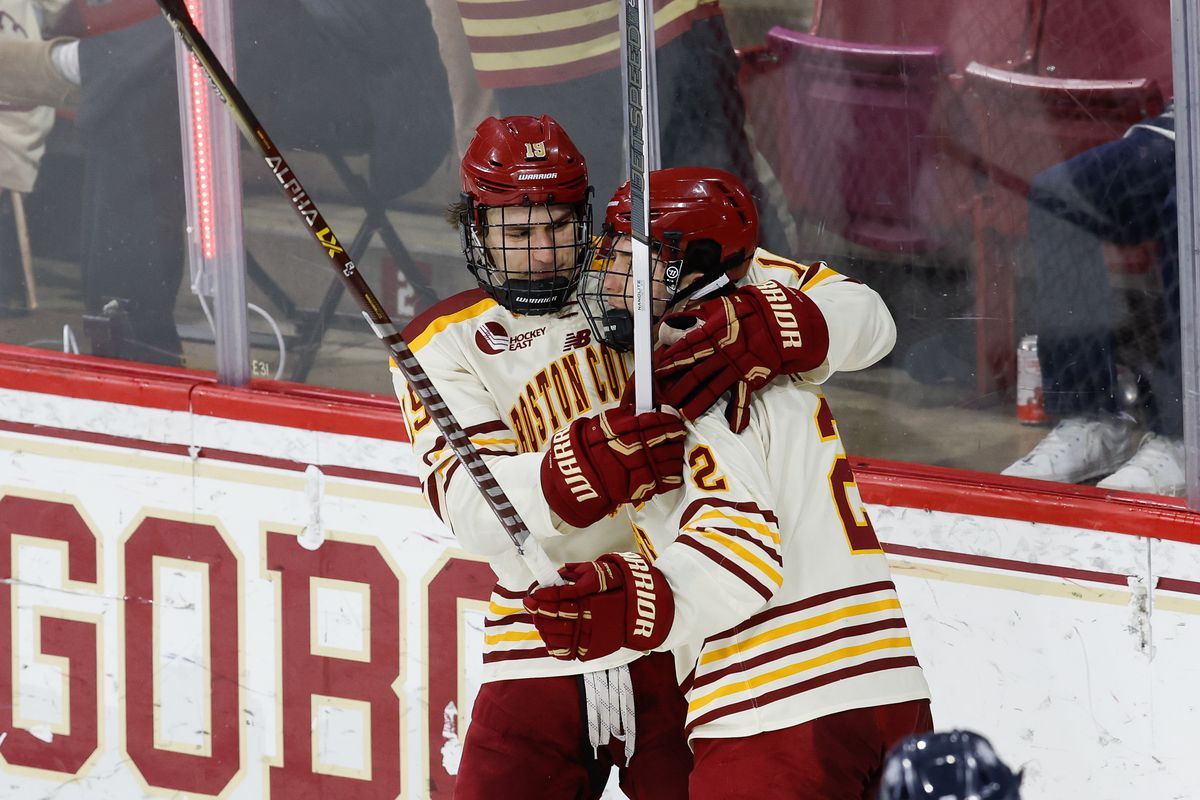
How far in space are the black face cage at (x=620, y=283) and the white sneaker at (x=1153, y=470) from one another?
40.0 inches

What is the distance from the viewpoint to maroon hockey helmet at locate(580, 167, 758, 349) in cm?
203

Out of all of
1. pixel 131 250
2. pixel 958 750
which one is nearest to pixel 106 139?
pixel 131 250

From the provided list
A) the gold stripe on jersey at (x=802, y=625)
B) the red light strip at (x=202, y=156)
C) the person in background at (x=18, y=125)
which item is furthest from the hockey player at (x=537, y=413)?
the person in background at (x=18, y=125)

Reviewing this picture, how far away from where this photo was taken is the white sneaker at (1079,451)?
2.72 m

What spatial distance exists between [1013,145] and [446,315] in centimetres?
108

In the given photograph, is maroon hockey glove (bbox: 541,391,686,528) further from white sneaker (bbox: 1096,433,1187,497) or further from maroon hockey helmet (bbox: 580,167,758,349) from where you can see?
Answer: white sneaker (bbox: 1096,433,1187,497)

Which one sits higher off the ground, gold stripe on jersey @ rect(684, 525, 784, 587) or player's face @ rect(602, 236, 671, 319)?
player's face @ rect(602, 236, 671, 319)

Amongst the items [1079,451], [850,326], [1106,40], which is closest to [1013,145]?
[1106,40]

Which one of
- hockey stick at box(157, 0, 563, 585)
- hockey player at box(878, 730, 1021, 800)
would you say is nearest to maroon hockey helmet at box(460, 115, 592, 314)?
hockey stick at box(157, 0, 563, 585)

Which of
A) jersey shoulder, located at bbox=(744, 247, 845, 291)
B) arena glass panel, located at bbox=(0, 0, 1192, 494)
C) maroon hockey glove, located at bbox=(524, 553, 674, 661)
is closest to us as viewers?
maroon hockey glove, located at bbox=(524, 553, 674, 661)

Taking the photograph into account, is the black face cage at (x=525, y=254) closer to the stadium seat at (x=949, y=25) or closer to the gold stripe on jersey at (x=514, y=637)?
the gold stripe on jersey at (x=514, y=637)

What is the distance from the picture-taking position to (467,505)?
2070 mm

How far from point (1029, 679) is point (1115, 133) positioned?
2.99 ft

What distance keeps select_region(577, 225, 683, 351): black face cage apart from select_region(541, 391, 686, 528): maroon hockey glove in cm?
14
